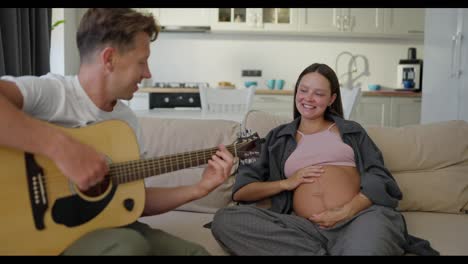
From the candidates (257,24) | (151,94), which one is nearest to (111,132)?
(151,94)

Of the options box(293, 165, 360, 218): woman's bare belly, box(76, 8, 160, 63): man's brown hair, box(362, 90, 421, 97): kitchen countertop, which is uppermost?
box(76, 8, 160, 63): man's brown hair

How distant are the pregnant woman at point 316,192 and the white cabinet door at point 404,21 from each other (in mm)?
3511

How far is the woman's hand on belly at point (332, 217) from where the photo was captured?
1467 millimetres

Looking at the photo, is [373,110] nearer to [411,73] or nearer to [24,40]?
[411,73]

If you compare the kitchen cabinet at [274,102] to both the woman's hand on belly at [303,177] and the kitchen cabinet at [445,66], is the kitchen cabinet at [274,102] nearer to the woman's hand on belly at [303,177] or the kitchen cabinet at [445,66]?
the kitchen cabinet at [445,66]

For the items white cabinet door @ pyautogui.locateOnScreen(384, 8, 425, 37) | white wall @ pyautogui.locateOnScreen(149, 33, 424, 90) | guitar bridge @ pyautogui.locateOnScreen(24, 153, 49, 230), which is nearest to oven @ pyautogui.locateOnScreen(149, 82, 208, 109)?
white wall @ pyautogui.locateOnScreen(149, 33, 424, 90)

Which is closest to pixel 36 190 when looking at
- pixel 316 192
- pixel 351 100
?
pixel 316 192

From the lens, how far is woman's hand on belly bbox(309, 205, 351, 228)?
1.47 meters

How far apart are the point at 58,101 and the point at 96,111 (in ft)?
0.34

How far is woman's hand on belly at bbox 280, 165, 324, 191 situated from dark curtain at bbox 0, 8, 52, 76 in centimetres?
169

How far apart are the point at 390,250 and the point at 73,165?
0.90 m

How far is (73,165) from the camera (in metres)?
1.06

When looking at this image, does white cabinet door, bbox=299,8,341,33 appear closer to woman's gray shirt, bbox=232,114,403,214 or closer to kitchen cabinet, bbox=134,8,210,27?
kitchen cabinet, bbox=134,8,210,27

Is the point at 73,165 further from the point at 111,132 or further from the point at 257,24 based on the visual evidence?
the point at 257,24
